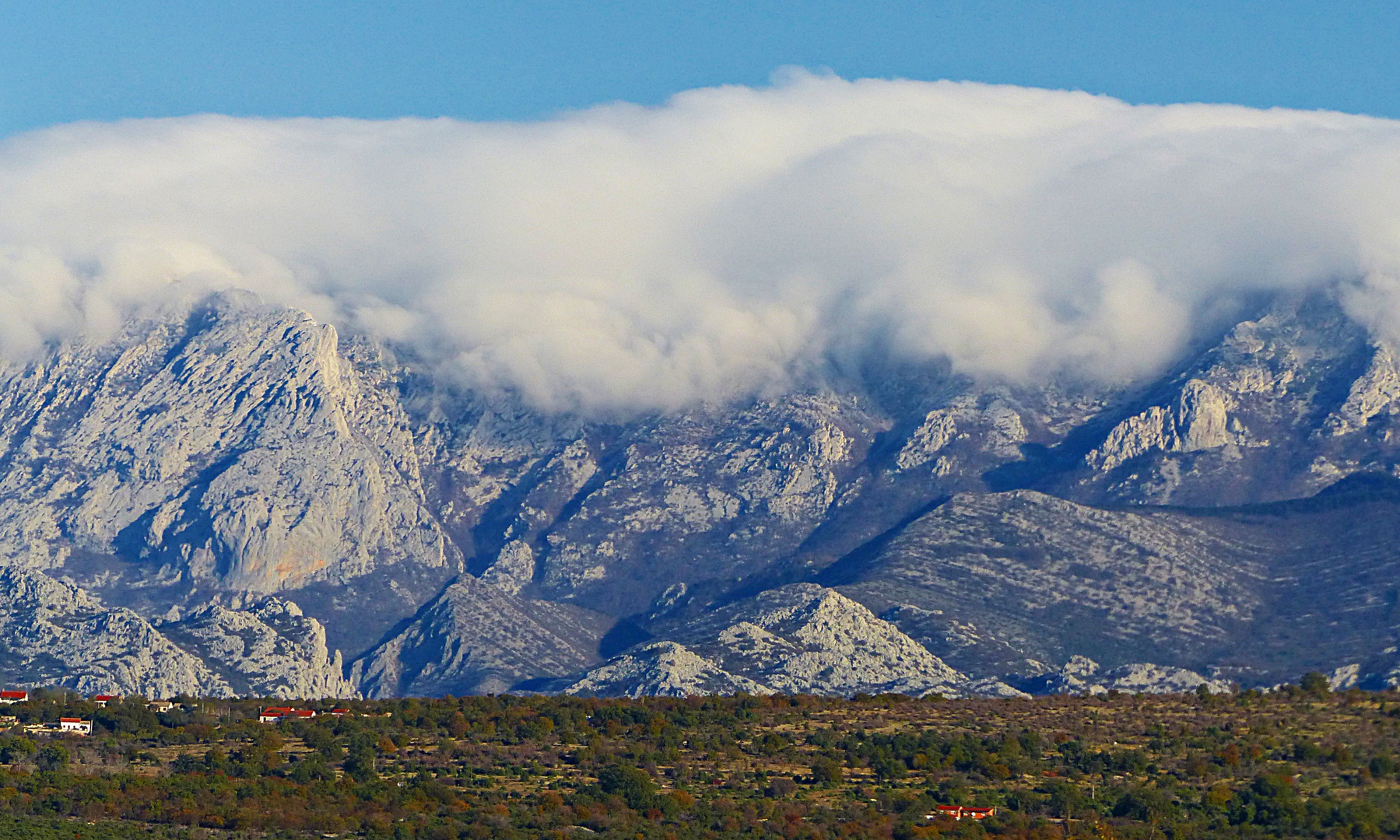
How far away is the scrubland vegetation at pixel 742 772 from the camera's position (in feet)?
447

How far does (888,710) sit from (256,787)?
178 feet

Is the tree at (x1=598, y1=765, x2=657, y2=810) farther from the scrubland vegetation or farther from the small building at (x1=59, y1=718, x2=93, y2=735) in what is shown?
the small building at (x1=59, y1=718, x2=93, y2=735)

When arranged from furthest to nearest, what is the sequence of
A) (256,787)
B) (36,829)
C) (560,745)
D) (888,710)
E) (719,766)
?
(888,710)
(560,745)
(719,766)
(256,787)
(36,829)

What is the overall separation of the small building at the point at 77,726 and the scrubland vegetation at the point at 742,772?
2.50m

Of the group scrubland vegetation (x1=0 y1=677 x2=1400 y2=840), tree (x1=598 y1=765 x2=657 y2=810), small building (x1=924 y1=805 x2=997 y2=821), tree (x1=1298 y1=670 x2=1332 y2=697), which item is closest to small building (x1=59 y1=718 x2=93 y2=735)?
scrubland vegetation (x1=0 y1=677 x2=1400 y2=840)

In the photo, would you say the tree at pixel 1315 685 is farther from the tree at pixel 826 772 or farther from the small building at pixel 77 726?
the small building at pixel 77 726

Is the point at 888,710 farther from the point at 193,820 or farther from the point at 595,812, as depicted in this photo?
the point at 193,820

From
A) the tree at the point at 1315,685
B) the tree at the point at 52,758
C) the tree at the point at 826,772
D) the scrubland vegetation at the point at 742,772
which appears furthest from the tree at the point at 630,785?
the tree at the point at 1315,685

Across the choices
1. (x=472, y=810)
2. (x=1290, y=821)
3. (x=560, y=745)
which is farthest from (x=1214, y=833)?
(x=560, y=745)

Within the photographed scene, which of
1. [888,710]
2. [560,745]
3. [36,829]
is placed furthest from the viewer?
[888,710]

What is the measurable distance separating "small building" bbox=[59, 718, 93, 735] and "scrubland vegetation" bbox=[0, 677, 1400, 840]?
2500 millimetres

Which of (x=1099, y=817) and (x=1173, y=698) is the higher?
(x=1173, y=698)

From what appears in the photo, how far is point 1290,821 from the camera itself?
438 feet

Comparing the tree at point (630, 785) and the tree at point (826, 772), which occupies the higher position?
the tree at point (826, 772)
